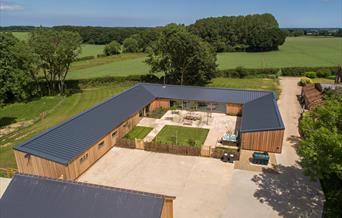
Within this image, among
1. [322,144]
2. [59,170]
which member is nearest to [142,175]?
[59,170]

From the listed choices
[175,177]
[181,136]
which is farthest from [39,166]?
[181,136]

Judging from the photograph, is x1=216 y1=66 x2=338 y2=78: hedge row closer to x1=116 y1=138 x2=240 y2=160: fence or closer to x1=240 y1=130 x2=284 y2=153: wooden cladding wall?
x1=240 y1=130 x2=284 y2=153: wooden cladding wall

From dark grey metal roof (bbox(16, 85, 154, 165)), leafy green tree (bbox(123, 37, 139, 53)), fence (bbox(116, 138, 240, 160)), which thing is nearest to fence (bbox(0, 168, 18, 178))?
dark grey metal roof (bbox(16, 85, 154, 165))

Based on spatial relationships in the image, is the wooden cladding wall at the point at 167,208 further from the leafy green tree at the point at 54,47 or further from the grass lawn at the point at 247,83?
the grass lawn at the point at 247,83

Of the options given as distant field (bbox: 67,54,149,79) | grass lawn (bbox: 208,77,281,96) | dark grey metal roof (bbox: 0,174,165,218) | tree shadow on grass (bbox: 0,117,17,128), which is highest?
dark grey metal roof (bbox: 0,174,165,218)

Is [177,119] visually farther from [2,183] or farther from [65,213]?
[65,213]

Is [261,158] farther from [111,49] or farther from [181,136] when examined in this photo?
[111,49]

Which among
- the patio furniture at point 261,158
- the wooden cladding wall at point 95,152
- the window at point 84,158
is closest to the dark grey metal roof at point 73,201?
the wooden cladding wall at point 95,152
